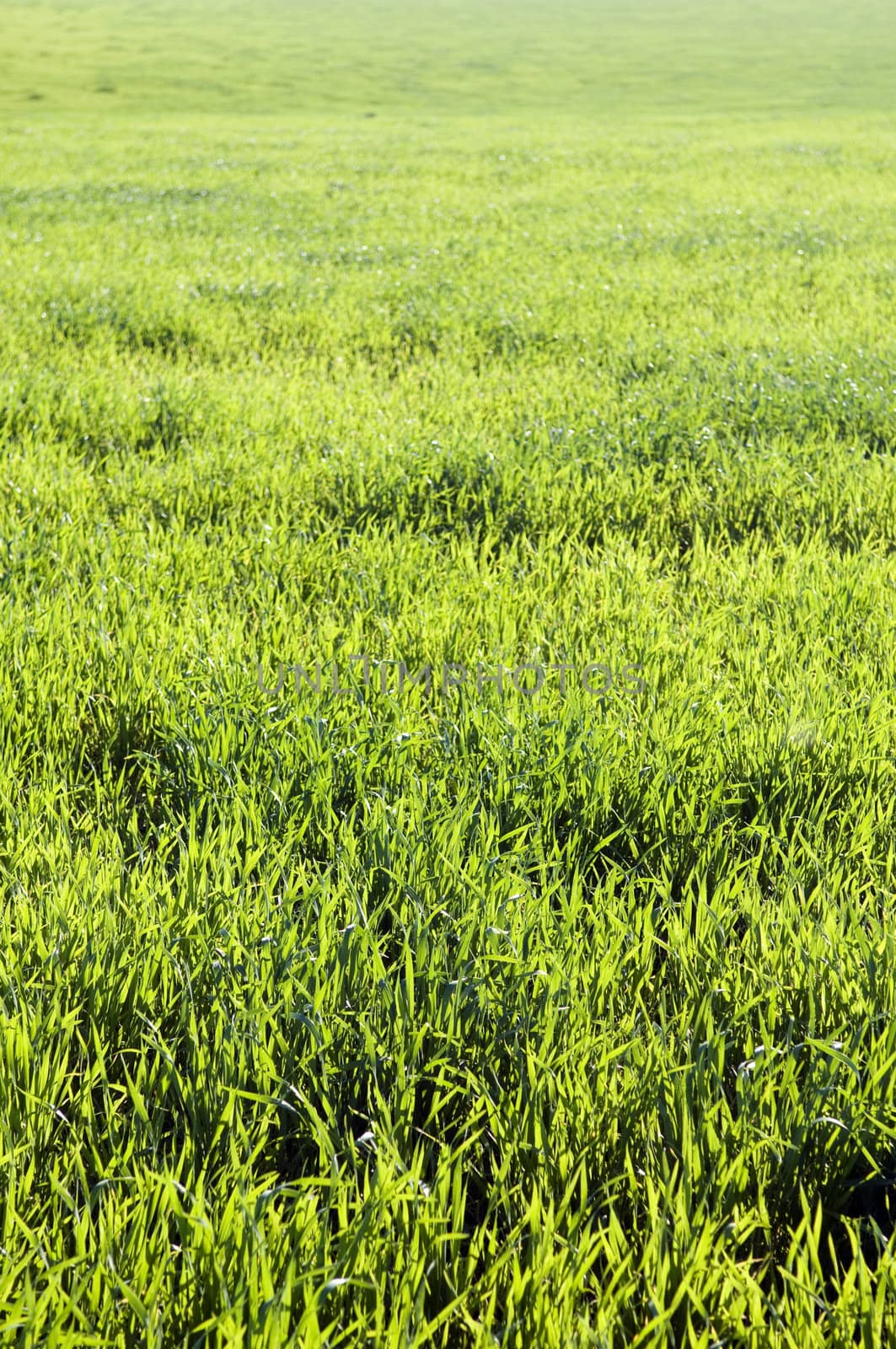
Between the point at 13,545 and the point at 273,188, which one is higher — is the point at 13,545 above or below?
below

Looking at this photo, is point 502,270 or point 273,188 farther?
point 273,188

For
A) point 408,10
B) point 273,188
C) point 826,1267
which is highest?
point 408,10

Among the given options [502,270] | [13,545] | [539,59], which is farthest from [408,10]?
[13,545]

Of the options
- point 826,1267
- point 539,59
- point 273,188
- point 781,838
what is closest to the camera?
point 826,1267

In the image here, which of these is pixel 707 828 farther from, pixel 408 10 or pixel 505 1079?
pixel 408 10

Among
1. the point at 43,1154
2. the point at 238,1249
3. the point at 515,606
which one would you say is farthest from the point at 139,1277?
the point at 515,606

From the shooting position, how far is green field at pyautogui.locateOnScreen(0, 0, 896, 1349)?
1420mm

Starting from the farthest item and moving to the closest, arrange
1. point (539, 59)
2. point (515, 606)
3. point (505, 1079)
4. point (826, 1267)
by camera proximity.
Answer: point (539, 59)
point (515, 606)
point (505, 1079)
point (826, 1267)

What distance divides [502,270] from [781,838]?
8.80 metres

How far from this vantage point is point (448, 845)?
221 cm

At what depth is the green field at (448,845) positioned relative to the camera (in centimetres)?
142

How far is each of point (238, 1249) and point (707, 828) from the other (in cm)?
145

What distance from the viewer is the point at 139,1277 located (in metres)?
1.36

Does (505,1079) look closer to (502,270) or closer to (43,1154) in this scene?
(43,1154)
